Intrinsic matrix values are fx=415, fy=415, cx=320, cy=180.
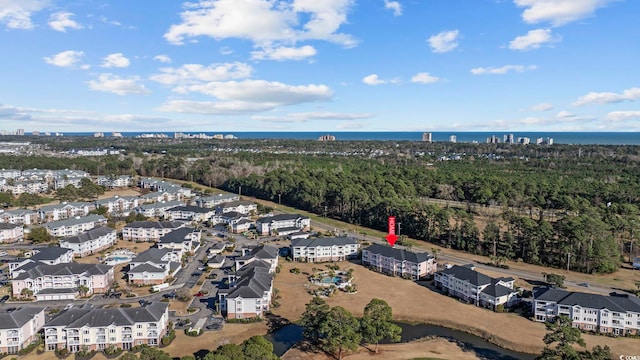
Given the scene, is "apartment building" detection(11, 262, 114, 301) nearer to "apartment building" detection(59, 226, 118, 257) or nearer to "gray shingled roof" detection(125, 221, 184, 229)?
"apartment building" detection(59, 226, 118, 257)

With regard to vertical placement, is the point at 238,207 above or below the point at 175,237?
above

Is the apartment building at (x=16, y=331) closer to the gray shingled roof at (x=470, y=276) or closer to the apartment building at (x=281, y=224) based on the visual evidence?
the apartment building at (x=281, y=224)

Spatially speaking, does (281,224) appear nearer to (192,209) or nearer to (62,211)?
(192,209)

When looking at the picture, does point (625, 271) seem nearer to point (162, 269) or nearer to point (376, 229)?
point (376, 229)

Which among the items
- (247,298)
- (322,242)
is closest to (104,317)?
(247,298)

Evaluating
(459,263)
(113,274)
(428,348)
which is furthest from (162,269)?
(459,263)
